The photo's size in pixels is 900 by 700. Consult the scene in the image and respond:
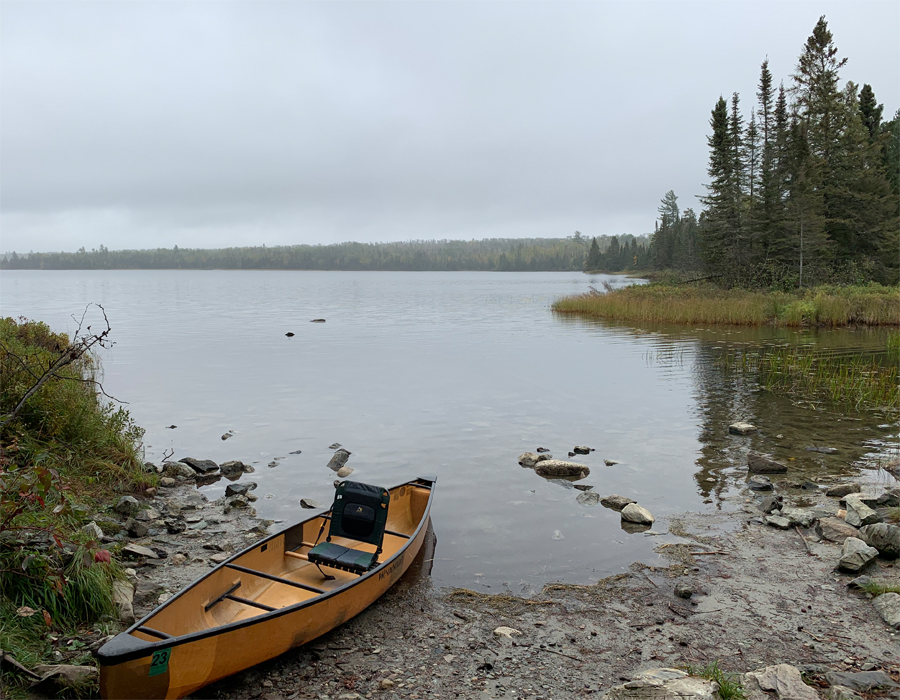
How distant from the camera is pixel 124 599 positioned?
19.4 feet

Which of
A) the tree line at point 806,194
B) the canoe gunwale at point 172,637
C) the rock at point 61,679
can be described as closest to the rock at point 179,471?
the canoe gunwale at point 172,637

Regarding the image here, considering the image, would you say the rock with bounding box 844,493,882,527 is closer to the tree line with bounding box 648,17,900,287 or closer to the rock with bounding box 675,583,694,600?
the rock with bounding box 675,583,694,600

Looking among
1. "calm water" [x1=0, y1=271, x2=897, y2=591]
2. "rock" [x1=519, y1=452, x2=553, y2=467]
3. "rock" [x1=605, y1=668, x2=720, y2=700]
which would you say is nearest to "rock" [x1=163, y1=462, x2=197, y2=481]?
"calm water" [x1=0, y1=271, x2=897, y2=591]

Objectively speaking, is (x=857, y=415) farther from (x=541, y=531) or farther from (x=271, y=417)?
(x=271, y=417)

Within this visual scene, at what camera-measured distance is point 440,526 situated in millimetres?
8938

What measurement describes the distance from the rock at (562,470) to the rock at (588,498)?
0.79 metres

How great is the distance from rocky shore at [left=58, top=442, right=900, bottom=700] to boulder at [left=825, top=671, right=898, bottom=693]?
0.05ft

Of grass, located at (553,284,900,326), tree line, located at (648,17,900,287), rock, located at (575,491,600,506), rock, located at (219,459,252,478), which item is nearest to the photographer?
rock, located at (575,491,600,506)

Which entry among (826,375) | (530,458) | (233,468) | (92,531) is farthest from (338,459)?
(826,375)

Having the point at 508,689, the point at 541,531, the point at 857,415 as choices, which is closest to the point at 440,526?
the point at 541,531

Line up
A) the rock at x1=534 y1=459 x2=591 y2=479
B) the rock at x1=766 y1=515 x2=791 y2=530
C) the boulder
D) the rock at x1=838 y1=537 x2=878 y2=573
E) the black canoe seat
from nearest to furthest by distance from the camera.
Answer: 1. the boulder
2. the rock at x1=838 y1=537 x2=878 y2=573
3. the black canoe seat
4. the rock at x1=766 y1=515 x2=791 y2=530
5. the rock at x1=534 y1=459 x2=591 y2=479

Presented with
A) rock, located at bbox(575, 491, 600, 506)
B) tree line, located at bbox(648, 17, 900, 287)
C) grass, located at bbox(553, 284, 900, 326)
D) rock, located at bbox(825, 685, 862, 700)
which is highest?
tree line, located at bbox(648, 17, 900, 287)

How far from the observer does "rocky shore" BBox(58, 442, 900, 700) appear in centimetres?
518

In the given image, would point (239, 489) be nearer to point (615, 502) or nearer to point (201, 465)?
point (201, 465)
